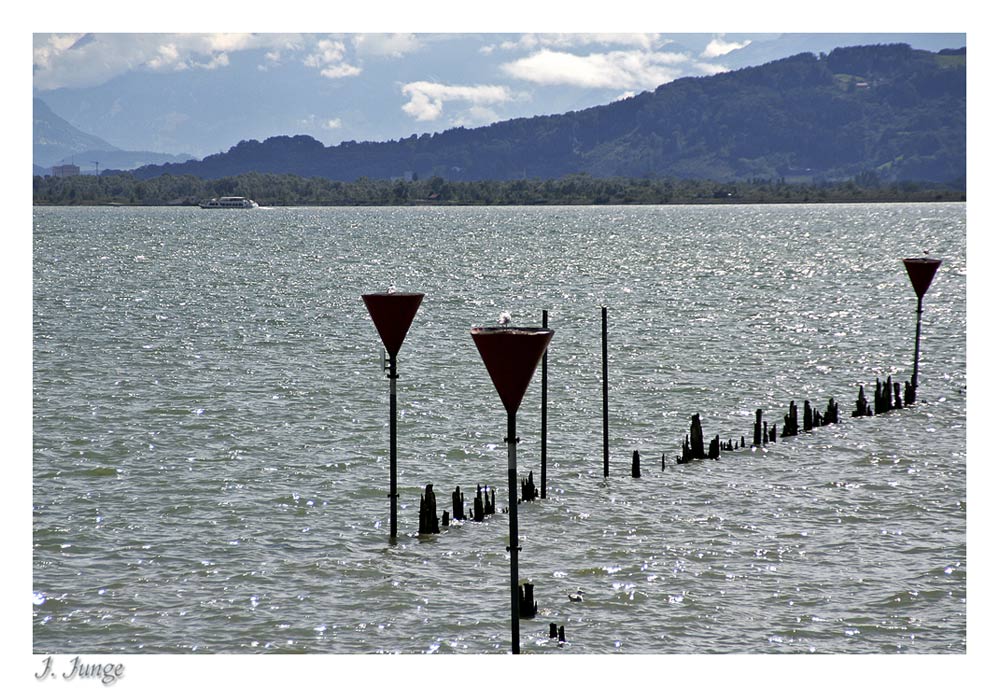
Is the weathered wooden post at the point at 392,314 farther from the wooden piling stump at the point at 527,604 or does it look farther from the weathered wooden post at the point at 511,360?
the weathered wooden post at the point at 511,360

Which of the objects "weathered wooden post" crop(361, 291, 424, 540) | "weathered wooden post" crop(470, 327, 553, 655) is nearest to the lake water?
"weathered wooden post" crop(470, 327, 553, 655)

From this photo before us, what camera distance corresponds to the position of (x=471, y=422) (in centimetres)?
3622

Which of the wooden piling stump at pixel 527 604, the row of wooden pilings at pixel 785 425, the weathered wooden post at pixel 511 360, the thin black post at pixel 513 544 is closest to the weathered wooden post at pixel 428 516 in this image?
the wooden piling stump at pixel 527 604

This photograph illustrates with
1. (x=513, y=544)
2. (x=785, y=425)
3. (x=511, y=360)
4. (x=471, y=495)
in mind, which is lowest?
(x=471, y=495)

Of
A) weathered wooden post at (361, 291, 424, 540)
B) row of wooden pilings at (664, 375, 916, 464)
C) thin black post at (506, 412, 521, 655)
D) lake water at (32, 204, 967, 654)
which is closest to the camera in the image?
thin black post at (506, 412, 521, 655)

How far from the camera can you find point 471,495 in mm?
26906

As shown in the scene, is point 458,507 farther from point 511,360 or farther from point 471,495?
point 511,360

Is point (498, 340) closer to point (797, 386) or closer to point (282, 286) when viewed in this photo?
point (797, 386)

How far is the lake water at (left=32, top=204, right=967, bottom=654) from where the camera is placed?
18469 mm

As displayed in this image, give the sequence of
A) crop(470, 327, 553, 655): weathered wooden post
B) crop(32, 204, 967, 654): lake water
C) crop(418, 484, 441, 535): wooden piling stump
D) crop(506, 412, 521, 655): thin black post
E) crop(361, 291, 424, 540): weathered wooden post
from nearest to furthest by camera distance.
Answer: crop(470, 327, 553, 655): weathered wooden post → crop(506, 412, 521, 655): thin black post → crop(32, 204, 967, 654): lake water → crop(361, 291, 424, 540): weathered wooden post → crop(418, 484, 441, 535): wooden piling stump

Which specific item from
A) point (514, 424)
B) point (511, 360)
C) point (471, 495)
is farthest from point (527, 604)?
point (471, 495)

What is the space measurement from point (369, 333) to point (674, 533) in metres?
42.4

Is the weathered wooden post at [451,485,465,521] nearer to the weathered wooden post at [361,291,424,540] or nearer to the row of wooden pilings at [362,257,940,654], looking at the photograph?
the row of wooden pilings at [362,257,940,654]

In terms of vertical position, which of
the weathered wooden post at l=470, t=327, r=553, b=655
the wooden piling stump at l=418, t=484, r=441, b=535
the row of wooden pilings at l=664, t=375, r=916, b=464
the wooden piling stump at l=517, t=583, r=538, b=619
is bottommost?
the wooden piling stump at l=517, t=583, r=538, b=619
